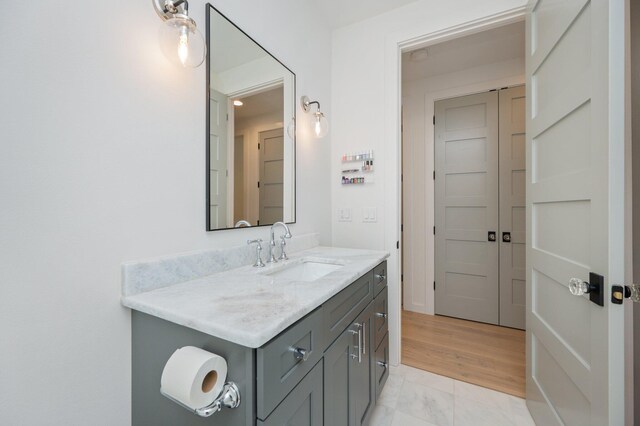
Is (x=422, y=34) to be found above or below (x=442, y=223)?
above

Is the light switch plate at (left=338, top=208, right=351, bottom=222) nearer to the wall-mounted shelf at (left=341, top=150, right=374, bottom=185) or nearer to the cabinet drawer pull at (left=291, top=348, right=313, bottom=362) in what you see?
the wall-mounted shelf at (left=341, top=150, right=374, bottom=185)

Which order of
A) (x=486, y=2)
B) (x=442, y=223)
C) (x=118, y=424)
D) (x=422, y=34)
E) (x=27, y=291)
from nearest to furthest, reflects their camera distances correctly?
(x=27, y=291), (x=118, y=424), (x=486, y=2), (x=422, y=34), (x=442, y=223)

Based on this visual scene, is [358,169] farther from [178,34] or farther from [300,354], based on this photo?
[300,354]

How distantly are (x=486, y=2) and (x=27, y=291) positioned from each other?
267cm

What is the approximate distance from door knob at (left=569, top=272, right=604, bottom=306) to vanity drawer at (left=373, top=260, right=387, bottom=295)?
0.83m

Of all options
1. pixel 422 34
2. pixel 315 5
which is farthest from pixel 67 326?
pixel 422 34

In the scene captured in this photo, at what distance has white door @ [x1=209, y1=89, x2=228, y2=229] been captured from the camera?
1.19 meters

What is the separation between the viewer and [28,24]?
27.1 inches

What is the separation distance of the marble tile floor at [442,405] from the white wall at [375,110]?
11.2 inches

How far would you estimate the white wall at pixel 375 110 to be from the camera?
77.9 inches

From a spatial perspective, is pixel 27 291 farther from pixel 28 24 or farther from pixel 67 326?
pixel 28 24

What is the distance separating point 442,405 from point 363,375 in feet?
2.43

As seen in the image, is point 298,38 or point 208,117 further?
point 298,38

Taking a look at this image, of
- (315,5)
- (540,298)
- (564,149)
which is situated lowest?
(540,298)
